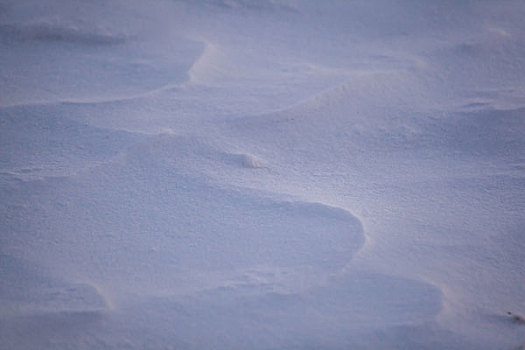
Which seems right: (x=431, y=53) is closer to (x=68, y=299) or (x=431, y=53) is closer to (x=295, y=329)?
(x=295, y=329)

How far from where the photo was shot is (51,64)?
213 cm

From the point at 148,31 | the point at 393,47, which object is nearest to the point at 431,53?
the point at 393,47

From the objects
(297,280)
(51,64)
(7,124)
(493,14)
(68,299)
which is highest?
(493,14)

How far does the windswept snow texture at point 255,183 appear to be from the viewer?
118 centimetres

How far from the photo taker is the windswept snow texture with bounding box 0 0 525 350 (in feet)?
3.87

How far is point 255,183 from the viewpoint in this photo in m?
1.57

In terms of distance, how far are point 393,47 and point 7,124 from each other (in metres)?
1.80

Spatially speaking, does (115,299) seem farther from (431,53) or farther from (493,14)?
(493,14)

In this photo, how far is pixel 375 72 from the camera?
2.15m

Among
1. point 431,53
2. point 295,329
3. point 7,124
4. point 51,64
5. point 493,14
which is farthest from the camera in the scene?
point 493,14

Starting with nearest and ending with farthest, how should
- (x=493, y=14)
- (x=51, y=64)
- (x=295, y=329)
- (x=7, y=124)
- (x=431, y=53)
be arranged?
(x=295, y=329), (x=7, y=124), (x=51, y=64), (x=431, y=53), (x=493, y=14)

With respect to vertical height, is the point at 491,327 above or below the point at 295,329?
above

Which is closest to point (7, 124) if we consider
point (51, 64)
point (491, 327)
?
point (51, 64)

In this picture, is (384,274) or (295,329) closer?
(295,329)
